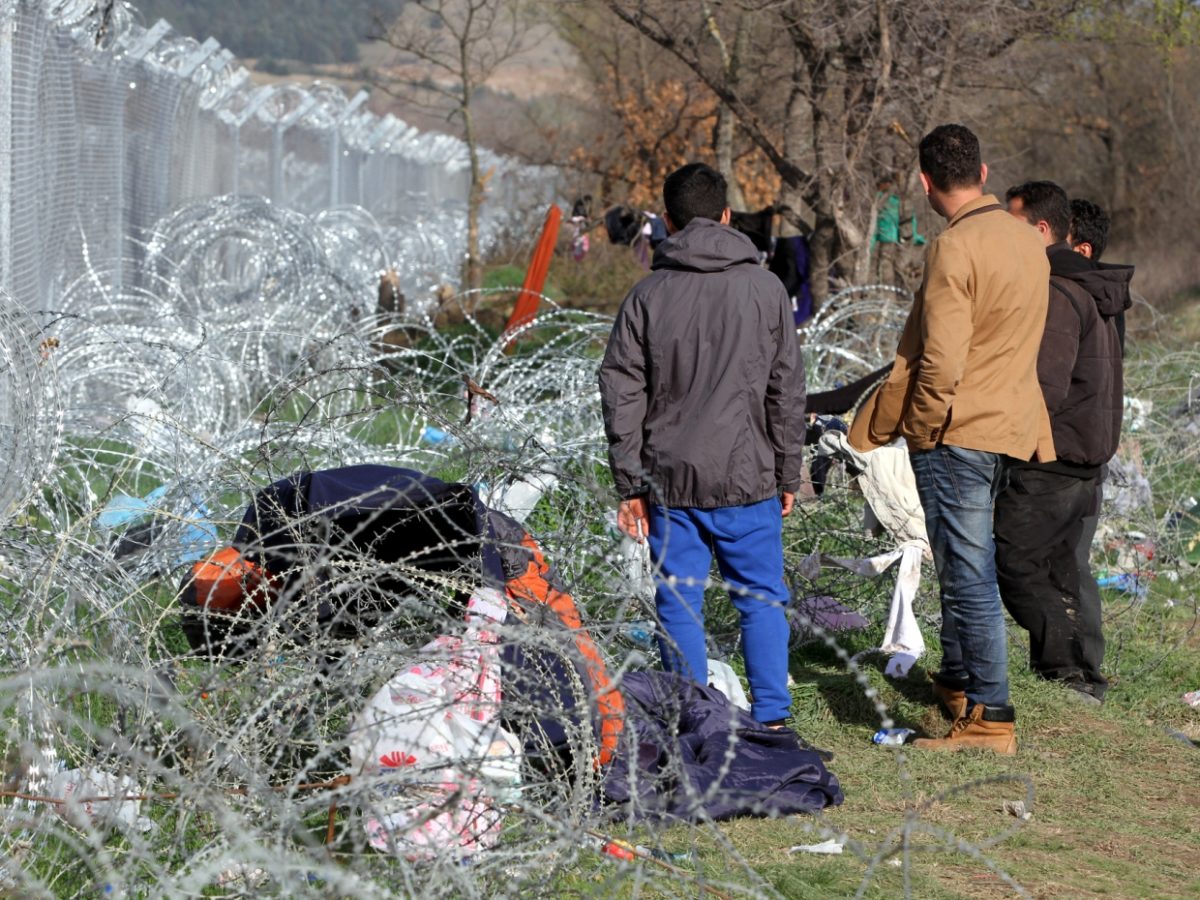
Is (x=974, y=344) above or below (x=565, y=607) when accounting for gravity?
above

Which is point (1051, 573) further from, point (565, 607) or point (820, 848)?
point (565, 607)

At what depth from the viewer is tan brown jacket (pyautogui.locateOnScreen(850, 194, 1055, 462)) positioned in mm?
4461

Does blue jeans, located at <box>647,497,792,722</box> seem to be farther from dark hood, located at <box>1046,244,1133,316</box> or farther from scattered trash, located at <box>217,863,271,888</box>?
scattered trash, located at <box>217,863,271,888</box>

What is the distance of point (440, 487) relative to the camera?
428 centimetres

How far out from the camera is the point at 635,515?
15.3 ft

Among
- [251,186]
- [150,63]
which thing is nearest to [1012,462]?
[150,63]

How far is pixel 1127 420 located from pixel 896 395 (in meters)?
4.17

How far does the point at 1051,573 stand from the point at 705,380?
1.60 metres

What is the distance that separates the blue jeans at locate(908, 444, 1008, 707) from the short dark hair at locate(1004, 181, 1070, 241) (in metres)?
0.97

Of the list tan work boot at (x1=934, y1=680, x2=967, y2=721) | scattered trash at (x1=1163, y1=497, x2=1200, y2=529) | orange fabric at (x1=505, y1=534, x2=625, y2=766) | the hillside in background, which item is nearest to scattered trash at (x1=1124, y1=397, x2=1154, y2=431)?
scattered trash at (x1=1163, y1=497, x2=1200, y2=529)

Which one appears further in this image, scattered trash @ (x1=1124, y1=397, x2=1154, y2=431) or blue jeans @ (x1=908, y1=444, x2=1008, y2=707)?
scattered trash @ (x1=1124, y1=397, x2=1154, y2=431)

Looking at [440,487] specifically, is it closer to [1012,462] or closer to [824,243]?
[1012,462]

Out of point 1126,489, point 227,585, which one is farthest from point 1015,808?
point 1126,489

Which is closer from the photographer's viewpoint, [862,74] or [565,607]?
[565,607]
